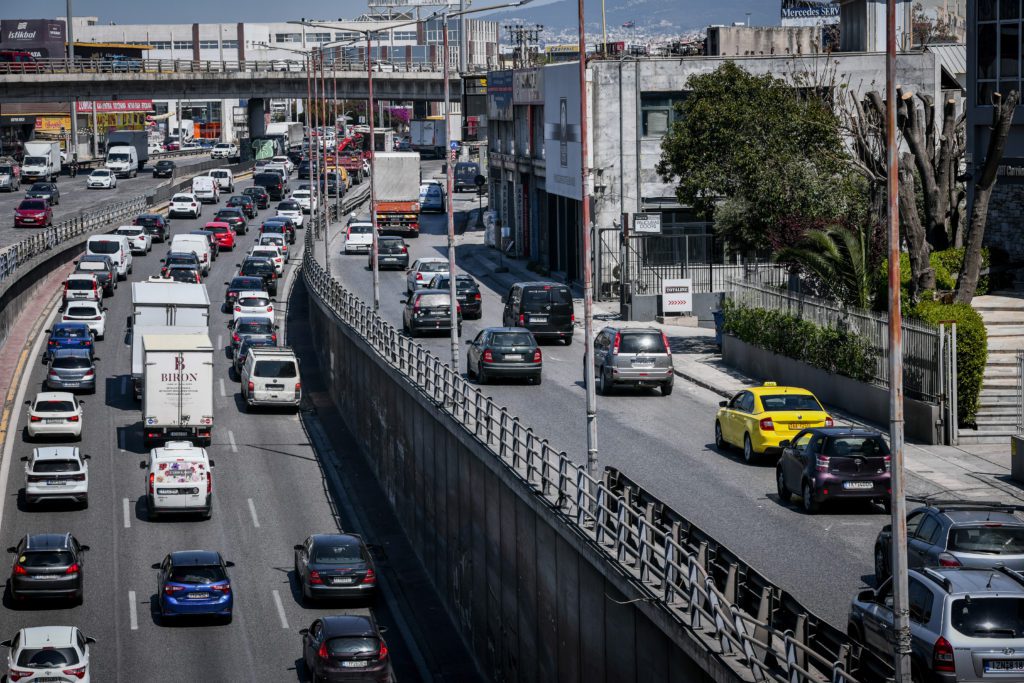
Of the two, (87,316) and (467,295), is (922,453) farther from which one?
(87,316)

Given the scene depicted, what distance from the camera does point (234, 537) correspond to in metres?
43.5

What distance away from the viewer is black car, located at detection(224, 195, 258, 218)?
10353 cm

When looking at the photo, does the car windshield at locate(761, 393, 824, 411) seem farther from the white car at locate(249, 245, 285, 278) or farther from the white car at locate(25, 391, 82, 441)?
the white car at locate(249, 245, 285, 278)

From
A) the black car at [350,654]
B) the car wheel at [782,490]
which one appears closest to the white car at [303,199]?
the black car at [350,654]

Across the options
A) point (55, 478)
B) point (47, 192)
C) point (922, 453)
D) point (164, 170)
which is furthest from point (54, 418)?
point (164, 170)

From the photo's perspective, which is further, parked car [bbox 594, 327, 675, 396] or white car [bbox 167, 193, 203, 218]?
white car [bbox 167, 193, 203, 218]

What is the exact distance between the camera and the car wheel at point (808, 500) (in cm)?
2661

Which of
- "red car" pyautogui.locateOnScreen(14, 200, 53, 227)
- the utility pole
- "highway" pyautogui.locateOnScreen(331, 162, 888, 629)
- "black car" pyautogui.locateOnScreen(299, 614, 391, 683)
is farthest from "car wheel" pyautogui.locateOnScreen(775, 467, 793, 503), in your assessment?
"red car" pyautogui.locateOnScreen(14, 200, 53, 227)

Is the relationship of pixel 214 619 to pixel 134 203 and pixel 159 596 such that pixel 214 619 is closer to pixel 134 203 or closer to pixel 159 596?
pixel 159 596

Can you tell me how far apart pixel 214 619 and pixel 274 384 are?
20090 mm

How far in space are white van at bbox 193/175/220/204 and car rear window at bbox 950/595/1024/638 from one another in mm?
101370

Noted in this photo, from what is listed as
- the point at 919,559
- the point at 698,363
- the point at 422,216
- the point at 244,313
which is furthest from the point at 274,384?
the point at 422,216

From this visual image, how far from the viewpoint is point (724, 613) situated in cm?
1778

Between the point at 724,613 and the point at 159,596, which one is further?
the point at 159,596
